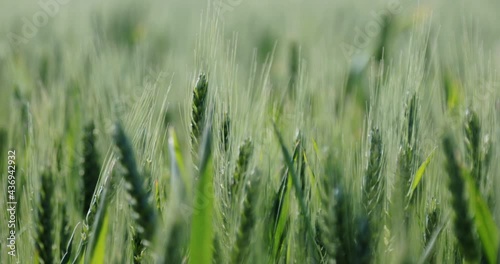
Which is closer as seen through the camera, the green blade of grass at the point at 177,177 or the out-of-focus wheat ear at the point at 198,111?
the green blade of grass at the point at 177,177

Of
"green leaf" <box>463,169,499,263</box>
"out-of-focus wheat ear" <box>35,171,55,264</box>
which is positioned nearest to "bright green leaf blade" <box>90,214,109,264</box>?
"out-of-focus wheat ear" <box>35,171,55,264</box>

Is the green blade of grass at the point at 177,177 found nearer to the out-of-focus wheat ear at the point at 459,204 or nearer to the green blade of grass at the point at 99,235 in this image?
the green blade of grass at the point at 99,235

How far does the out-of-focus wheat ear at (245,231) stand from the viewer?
74 centimetres

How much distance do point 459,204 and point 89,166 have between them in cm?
61

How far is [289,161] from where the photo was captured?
0.78m

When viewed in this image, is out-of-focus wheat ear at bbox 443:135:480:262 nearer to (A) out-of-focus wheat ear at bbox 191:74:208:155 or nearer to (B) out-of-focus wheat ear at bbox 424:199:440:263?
(B) out-of-focus wheat ear at bbox 424:199:440:263

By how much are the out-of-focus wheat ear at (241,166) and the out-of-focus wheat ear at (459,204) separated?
0.76 feet

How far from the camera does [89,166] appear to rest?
1.08m

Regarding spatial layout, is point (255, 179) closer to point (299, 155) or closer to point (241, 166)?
point (241, 166)

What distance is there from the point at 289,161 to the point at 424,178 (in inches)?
10.4

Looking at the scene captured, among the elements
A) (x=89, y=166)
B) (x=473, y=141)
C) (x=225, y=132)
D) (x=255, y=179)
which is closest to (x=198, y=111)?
(x=225, y=132)

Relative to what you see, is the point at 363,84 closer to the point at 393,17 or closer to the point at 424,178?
the point at 393,17

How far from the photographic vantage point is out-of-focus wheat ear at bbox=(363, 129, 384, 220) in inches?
31.6

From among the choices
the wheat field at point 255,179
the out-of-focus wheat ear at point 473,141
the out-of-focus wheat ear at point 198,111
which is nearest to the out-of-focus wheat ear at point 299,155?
the wheat field at point 255,179
